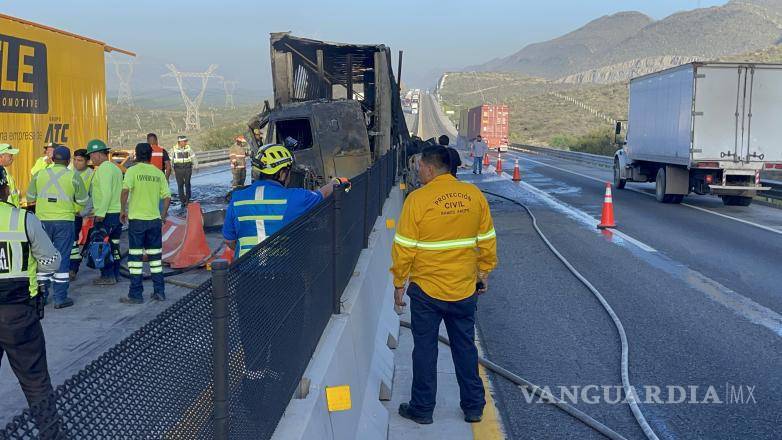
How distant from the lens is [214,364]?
9.09 ft

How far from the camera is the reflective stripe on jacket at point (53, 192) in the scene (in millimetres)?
8852

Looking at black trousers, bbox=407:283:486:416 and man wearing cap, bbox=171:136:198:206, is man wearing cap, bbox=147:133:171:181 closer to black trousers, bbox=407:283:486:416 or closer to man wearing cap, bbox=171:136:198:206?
man wearing cap, bbox=171:136:198:206

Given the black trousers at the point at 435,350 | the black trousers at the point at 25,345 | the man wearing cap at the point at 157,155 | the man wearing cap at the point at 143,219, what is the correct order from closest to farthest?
the black trousers at the point at 25,345
the black trousers at the point at 435,350
the man wearing cap at the point at 143,219
the man wearing cap at the point at 157,155

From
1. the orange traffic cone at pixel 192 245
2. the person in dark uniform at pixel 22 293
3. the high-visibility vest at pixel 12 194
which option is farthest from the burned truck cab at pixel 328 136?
the person in dark uniform at pixel 22 293

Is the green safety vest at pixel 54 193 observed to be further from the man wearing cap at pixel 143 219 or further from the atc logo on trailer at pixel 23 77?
the atc logo on trailer at pixel 23 77

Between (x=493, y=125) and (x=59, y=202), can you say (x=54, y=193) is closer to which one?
(x=59, y=202)

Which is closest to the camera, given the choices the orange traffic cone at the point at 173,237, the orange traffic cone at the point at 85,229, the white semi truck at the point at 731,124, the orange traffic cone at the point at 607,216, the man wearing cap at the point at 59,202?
the man wearing cap at the point at 59,202

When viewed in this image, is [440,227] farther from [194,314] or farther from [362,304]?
[194,314]

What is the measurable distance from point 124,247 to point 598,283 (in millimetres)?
7806

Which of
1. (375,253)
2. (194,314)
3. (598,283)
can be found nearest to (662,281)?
(598,283)

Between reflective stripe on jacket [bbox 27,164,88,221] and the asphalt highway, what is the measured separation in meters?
4.85

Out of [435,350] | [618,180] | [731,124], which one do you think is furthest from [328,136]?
[618,180]

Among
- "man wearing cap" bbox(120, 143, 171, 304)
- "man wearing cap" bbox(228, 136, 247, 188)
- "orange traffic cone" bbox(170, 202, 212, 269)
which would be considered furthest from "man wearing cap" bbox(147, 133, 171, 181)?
"man wearing cap" bbox(120, 143, 171, 304)

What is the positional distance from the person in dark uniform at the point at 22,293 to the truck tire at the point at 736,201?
19.7 m
